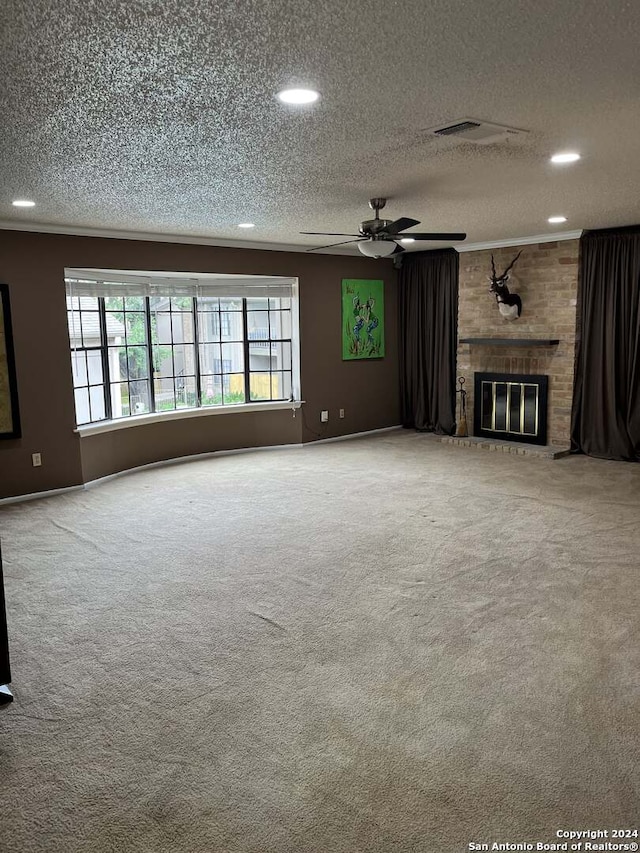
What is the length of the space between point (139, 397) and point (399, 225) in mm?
3796

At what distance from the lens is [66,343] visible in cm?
592

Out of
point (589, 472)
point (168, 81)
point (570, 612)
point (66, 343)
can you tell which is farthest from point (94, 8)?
point (589, 472)

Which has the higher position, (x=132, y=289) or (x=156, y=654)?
(x=132, y=289)

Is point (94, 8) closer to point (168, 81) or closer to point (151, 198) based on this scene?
point (168, 81)

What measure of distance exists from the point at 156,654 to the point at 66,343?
3.71 m

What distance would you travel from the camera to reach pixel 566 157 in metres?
3.62

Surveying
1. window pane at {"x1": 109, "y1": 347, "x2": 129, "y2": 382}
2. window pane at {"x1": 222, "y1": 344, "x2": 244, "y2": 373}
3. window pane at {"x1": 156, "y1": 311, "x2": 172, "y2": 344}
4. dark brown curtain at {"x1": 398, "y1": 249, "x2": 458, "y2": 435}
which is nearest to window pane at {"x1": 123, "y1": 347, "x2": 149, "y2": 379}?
window pane at {"x1": 109, "y1": 347, "x2": 129, "y2": 382}

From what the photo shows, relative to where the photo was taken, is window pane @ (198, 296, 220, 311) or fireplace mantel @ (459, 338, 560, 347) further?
window pane @ (198, 296, 220, 311)

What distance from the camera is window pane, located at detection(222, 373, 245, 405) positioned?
305 inches

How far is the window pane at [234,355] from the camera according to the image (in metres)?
7.68

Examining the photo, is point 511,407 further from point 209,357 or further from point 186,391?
point 186,391

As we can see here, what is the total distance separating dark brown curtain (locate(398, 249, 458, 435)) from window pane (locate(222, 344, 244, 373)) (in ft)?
7.83

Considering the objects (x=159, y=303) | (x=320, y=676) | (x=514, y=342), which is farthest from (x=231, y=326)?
(x=320, y=676)

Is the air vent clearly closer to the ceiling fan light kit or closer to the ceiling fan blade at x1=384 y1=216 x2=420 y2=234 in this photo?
the ceiling fan blade at x1=384 y1=216 x2=420 y2=234
